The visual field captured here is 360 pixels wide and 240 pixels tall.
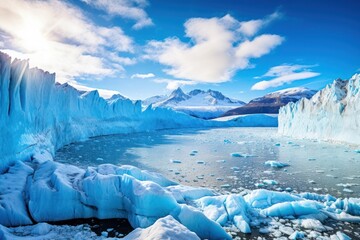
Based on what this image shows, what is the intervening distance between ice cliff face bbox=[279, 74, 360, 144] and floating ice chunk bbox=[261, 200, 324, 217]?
39.1 feet

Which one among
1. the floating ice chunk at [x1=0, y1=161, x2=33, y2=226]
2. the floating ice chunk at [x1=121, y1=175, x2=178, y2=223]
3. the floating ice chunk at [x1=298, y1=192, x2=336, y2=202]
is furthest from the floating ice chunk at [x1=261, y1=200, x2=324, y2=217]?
the floating ice chunk at [x1=0, y1=161, x2=33, y2=226]

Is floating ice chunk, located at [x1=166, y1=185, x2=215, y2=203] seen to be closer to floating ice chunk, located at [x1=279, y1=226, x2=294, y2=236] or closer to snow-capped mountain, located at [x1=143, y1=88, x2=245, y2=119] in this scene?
floating ice chunk, located at [x1=279, y1=226, x2=294, y2=236]

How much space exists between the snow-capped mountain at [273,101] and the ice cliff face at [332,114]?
4248cm

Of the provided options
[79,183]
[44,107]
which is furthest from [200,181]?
[44,107]

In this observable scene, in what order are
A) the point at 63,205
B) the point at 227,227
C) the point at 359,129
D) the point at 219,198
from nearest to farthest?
the point at 227,227
the point at 63,205
the point at 219,198
the point at 359,129

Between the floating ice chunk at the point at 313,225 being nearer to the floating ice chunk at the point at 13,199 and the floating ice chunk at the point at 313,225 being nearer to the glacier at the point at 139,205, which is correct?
the glacier at the point at 139,205

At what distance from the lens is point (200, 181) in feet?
22.3

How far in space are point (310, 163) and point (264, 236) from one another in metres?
6.60

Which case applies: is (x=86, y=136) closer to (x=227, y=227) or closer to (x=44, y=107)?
(x=44, y=107)

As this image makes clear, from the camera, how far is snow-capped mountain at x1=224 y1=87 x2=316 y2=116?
63.7 m

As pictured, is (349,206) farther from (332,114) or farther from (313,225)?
(332,114)

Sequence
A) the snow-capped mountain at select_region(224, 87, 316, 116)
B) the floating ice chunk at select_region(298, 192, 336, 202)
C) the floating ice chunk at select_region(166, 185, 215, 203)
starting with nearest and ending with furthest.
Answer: the floating ice chunk at select_region(166, 185, 215, 203), the floating ice chunk at select_region(298, 192, 336, 202), the snow-capped mountain at select_region(224, 87, 316, 116)

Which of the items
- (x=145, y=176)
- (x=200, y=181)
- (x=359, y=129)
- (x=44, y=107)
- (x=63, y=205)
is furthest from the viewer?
(x=359, y=129)

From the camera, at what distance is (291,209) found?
4441 millimetres
